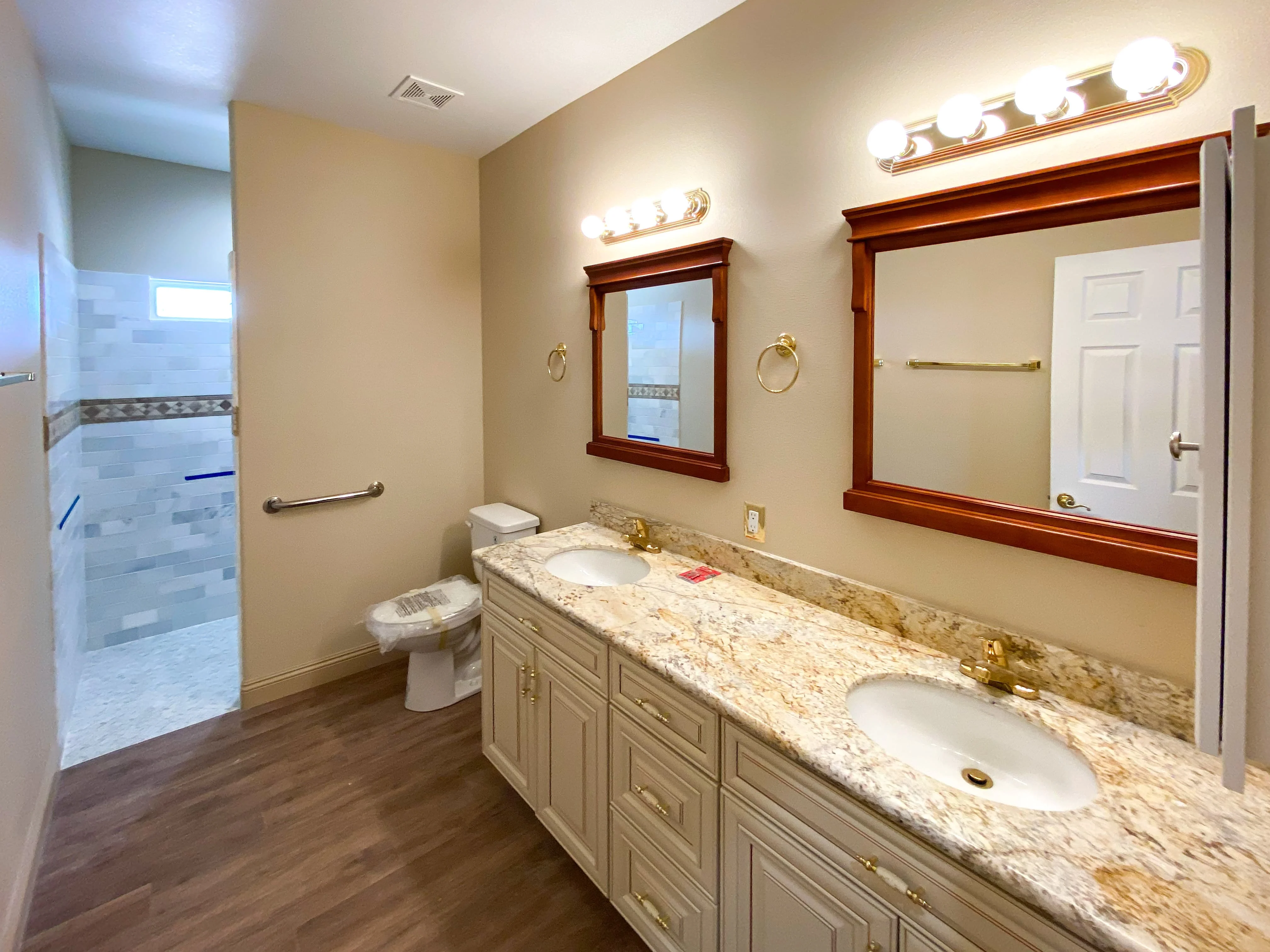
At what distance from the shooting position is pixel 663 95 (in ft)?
6.55

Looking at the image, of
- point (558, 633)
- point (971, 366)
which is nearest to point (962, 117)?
point (971, 366)

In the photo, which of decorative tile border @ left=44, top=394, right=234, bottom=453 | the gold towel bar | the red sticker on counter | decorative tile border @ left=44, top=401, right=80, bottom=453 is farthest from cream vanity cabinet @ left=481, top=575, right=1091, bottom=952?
decorative tile border @ left=44, top=394, right=234, bottom=453

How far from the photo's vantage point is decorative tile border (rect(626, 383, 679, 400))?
2.04 meters

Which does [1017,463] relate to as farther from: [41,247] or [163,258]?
[163,258]

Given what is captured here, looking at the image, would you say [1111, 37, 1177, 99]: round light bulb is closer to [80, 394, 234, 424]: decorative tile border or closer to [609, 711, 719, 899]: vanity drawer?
[609, 711, 719, 899]: vanity drawer

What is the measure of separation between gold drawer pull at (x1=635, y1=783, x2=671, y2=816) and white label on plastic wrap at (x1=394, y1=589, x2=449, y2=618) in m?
1.39

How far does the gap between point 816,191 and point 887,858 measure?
4.79 ft

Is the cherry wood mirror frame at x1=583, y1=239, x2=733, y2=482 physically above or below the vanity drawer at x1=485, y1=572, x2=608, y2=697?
above

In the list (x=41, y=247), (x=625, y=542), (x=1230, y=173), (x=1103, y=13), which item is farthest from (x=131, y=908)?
(x=1103, y=13)

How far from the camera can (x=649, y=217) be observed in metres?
2.02

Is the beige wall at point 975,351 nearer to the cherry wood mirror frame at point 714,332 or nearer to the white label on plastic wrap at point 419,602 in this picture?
the cherry wood mirror frame at point 714,332

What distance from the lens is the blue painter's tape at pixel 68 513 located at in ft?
7.96

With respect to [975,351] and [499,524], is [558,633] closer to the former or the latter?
[499,524]

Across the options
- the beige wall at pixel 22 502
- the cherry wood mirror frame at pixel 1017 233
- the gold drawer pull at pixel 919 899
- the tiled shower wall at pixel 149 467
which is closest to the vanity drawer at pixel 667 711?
the gold drawer pull at pixel 919 899
